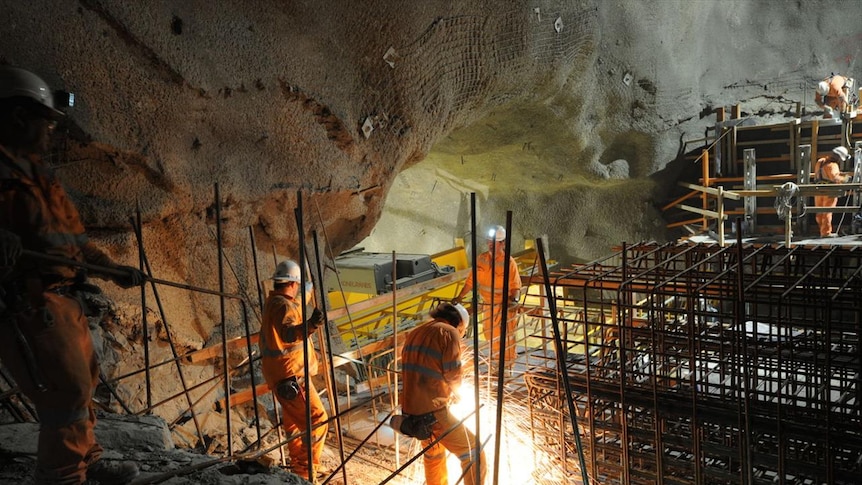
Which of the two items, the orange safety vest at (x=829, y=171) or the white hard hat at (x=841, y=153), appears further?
the white hard hat at (x=841, y=153)

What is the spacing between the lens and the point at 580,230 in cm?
1461

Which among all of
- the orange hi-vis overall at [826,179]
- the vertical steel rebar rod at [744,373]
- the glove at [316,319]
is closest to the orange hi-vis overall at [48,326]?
the glove at [316,319]

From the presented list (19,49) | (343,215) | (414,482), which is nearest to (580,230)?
(343,215)

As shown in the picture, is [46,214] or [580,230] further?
[580,230]

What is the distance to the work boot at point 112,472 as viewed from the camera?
3123 mm

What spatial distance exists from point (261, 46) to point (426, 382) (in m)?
3.64

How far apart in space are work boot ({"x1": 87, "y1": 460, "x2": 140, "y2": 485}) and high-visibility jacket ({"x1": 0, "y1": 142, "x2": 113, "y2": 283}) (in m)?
0.90

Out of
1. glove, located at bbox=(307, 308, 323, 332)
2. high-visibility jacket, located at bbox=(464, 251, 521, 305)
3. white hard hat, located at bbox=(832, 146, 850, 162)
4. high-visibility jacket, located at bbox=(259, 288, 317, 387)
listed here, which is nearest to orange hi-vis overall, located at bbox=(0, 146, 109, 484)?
glove, located at bbox=(307, 308, 323, 332)

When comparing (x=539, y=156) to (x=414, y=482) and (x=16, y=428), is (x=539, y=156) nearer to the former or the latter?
(x=414, y=482)

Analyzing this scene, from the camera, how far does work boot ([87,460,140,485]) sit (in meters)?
3.12

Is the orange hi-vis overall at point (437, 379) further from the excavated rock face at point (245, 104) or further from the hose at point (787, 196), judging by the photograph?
the hose at point (787, 196)

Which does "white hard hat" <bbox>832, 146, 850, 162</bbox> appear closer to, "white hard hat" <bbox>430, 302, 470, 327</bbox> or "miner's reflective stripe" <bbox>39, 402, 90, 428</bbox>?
"white hard hat" <bbox>430, 302, 470, 327</bbox>

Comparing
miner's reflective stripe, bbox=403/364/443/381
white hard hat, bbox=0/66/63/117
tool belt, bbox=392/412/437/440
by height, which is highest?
white hard hat, bbox=0/66/63/117

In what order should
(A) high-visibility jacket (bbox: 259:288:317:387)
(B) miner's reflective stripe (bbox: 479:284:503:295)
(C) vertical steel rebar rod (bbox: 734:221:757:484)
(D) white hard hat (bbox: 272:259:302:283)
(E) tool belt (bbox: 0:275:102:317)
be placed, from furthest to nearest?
(B) miner's reflective stripe (bbox: 479:284:503:295) → (D) white hard hat (bbox: 272:259:302:283) → (A) high-visibility jacket (bbox: 259:288:317:387) → (C) vertical steel rebar rod (bbox: 734:221:757:484) → (E) tool belt (bbox: 0:275:102:317)
